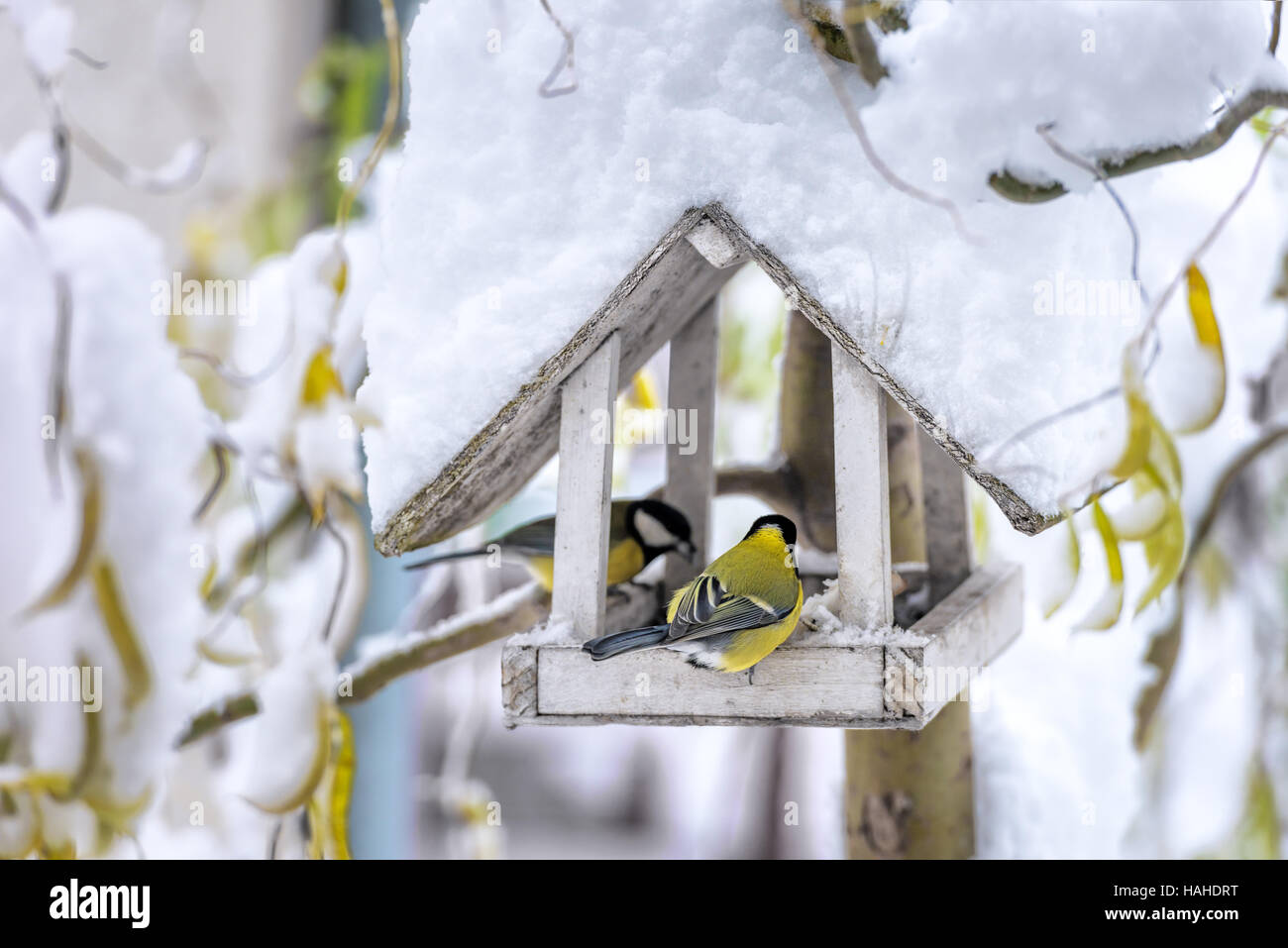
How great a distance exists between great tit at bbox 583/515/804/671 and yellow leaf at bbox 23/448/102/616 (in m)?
0.42

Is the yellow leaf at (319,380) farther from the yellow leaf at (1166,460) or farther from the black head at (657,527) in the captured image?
the yellow leaf at (1166,460)

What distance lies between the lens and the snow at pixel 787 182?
672mm

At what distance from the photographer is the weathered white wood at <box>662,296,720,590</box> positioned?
1.06 m

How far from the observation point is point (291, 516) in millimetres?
1110

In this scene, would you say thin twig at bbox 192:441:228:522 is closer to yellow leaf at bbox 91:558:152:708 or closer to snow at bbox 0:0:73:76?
yellow leaf at bbox 91:558:152:708

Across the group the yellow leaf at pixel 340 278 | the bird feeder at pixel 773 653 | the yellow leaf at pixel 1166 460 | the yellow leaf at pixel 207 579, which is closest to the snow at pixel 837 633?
the bird feeder at pixel 773 653

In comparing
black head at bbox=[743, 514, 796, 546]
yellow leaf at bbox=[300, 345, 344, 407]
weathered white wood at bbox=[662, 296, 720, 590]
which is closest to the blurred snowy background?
yellow leaf at bbox=[300, 345, 344, 407]

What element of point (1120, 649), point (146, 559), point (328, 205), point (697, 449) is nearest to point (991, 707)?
point (1120, 649)

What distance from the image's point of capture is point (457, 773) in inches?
52.3

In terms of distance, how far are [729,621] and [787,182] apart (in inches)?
11.9

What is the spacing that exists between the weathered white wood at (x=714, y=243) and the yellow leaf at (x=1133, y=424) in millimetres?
266

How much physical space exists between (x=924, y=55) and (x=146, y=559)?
762 mm

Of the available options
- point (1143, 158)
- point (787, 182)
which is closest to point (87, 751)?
point (787, 182)

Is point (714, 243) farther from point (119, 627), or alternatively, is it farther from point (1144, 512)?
point (119, 627)
